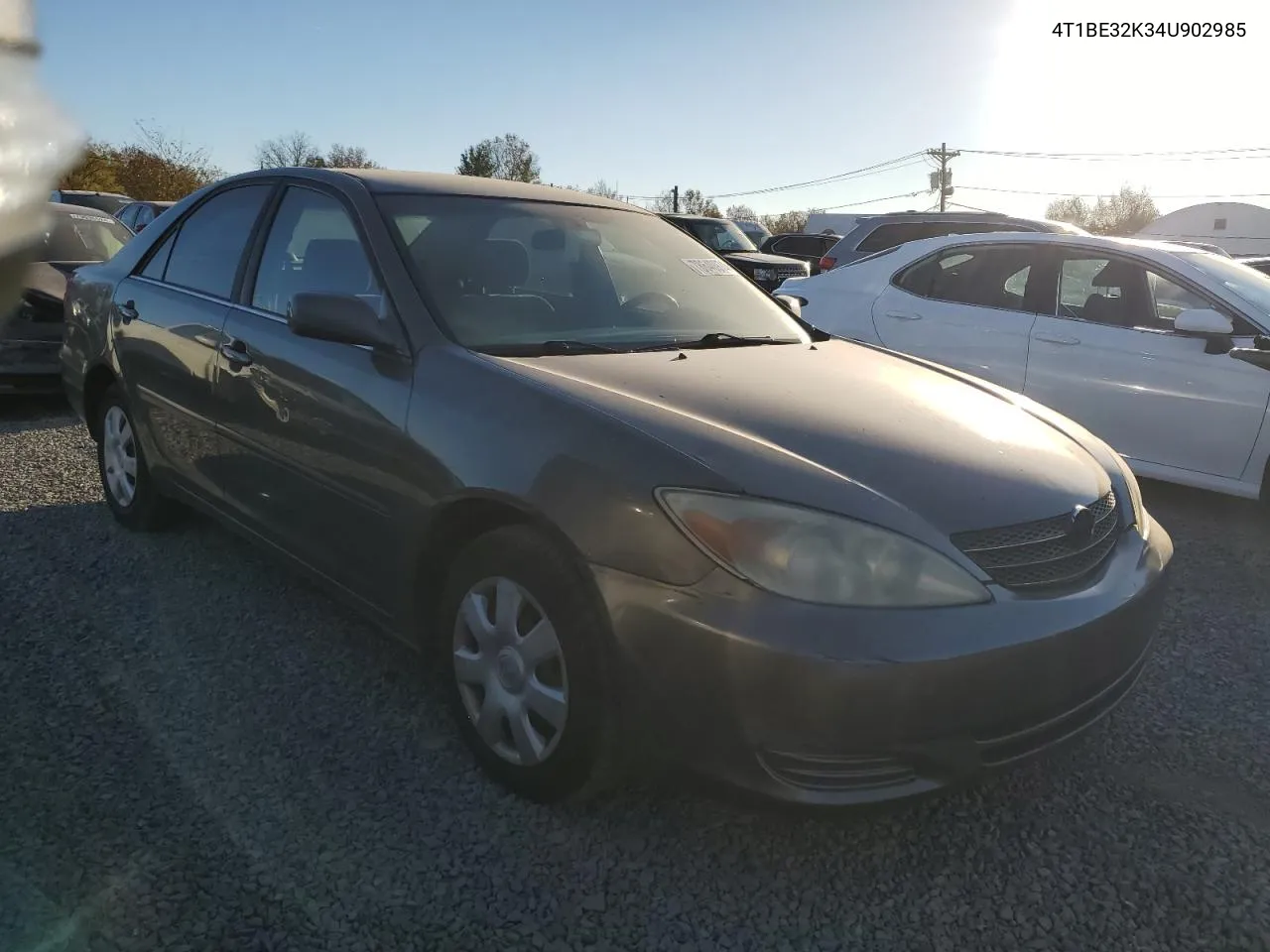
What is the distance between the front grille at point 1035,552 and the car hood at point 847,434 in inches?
1.2

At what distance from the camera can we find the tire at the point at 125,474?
425 cm

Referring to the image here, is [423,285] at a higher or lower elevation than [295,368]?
higher

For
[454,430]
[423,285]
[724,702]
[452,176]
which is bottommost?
[724,702]

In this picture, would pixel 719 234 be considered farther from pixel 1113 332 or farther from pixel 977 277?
pixel 1113 332

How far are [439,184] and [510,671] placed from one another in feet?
5.95

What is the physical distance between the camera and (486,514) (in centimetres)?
245

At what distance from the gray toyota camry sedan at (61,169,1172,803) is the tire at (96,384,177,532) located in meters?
0.66

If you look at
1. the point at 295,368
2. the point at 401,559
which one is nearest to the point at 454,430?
the point at 401,559

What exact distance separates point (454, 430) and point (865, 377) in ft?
4.14

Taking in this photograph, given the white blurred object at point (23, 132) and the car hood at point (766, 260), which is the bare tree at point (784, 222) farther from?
the white blurred object at point (23, 132)

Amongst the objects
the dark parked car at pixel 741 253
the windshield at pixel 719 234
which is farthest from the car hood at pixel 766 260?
the windshield at pixel 719 234

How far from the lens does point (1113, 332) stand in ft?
17.5

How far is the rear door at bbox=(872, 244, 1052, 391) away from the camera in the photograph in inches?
224

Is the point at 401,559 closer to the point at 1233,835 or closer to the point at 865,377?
the point at 865,377
